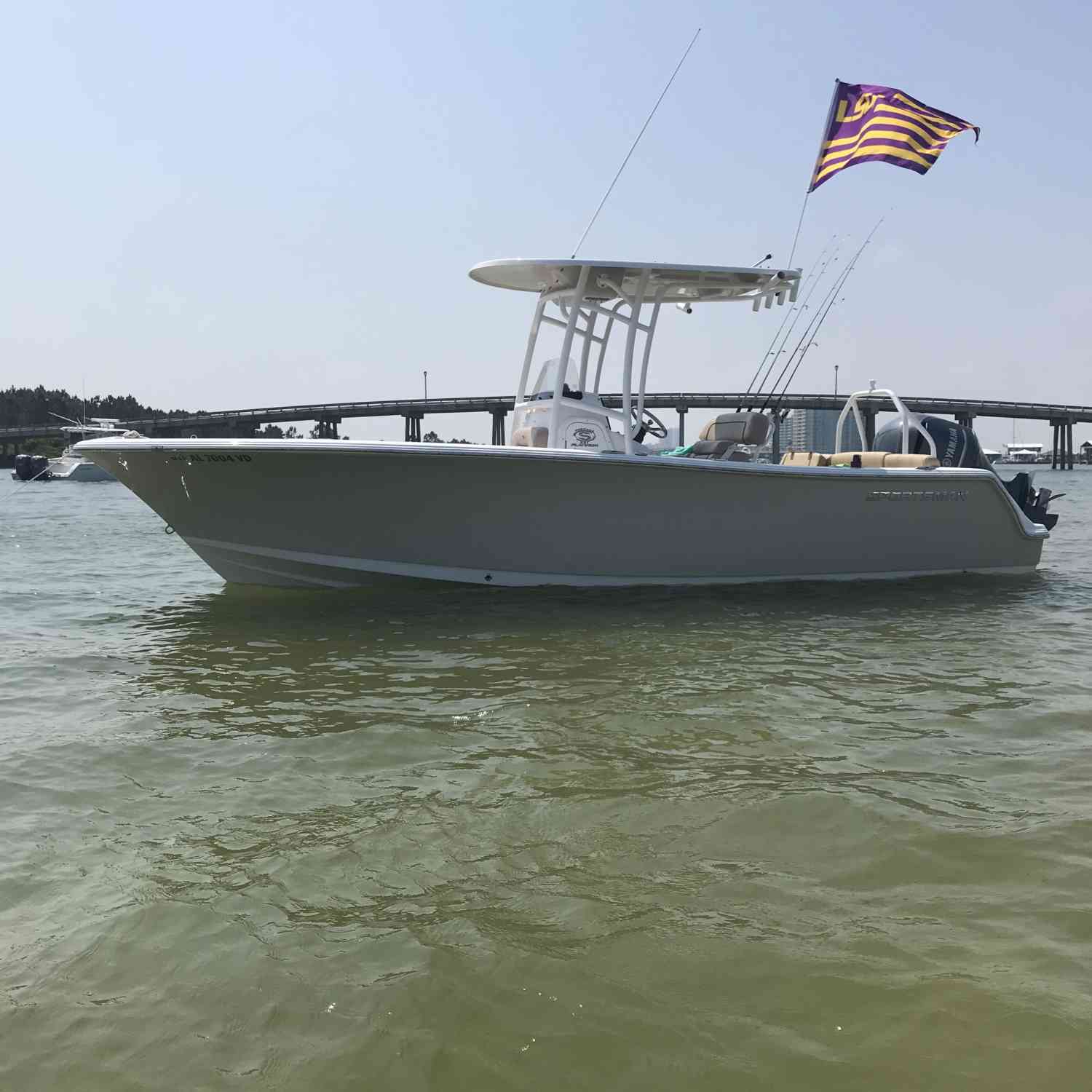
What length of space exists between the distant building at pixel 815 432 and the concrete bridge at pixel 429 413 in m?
50.4

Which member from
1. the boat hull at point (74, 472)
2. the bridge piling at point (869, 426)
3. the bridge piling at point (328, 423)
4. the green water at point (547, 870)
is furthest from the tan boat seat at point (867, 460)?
the bridge piling at point (328, 423)

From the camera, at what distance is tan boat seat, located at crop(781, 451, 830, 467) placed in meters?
11.1

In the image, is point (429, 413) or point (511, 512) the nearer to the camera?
point (511, 512)

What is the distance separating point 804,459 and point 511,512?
3997 millimetres

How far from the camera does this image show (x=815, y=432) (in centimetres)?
1179

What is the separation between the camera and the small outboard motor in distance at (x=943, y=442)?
38.6 feet

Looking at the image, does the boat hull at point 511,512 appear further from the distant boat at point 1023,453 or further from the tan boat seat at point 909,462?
the distant boat at point 1023,453

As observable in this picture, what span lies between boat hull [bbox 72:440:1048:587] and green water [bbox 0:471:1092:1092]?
204 cm

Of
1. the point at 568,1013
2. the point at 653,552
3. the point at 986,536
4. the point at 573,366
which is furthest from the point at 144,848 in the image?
the point at 986,536

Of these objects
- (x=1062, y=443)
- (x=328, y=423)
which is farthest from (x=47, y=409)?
(x=1062, y=443)

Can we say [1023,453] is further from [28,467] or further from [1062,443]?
[28,467]

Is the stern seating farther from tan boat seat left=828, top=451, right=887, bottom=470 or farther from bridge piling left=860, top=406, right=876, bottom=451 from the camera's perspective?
bridge piling left=860, top=406, right=876, bottom=451

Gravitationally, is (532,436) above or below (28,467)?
above

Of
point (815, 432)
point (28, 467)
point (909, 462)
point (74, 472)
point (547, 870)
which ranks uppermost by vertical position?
point (815, 432)
